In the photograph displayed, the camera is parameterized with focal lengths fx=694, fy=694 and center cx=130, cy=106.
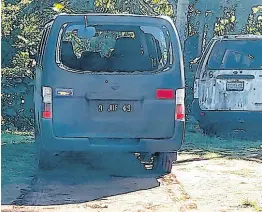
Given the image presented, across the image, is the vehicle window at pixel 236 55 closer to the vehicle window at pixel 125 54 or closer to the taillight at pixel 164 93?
the vehicle window at pixel 125 54

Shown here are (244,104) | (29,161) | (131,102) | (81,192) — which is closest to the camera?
(81,192)

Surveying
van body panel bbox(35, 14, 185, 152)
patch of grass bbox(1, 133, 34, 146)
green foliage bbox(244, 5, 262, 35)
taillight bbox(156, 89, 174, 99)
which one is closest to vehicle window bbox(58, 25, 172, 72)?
van body panel bbox(35, 14, 185, 152)

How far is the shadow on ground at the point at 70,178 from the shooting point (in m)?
A: 7.12

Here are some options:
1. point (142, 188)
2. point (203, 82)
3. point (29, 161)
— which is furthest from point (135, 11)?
point (142, 188)

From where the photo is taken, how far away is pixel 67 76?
773 cm

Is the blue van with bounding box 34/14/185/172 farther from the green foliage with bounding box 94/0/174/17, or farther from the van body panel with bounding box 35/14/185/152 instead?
the green foliage with bounding box 94/0/174/17

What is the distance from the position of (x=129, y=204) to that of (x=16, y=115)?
6709 mm

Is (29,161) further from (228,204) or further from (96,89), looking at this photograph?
(228,204)

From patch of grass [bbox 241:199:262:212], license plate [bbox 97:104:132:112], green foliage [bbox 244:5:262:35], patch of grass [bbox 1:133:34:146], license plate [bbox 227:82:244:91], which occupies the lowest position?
patch of grass [bbox 1:133:34:146]

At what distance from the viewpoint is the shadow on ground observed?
7121mm

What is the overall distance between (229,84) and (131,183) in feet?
14.5

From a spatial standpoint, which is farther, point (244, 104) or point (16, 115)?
point (16, 115)

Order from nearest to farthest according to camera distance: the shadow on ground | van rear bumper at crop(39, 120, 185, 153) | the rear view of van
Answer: the shadow on ground < van rear bumper at crop(39, 120, 185, 153) < the rear view of van

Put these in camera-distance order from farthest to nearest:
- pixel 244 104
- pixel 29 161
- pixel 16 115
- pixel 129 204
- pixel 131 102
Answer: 1. pixel 16 115
2. pixel 244 104
3. pixel 29 161
4. pixel 131 102
5. pixel 129 204
